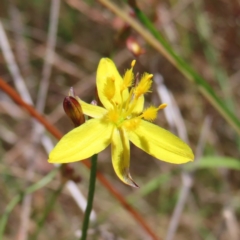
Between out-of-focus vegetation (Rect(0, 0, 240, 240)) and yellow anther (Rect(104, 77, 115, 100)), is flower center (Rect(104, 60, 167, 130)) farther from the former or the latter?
out-of-focus vegetation (Rect(0, 0, 240, 240))

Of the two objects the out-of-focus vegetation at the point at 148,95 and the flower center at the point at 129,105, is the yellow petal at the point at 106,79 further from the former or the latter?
the out-of-focus vegetation at the point at 148,95

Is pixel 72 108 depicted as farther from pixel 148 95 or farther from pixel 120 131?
pixel 148 95

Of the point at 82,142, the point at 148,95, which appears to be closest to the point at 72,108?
the point at 82,142

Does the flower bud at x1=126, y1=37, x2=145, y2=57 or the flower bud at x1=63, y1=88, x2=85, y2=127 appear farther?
the flower bud at x1=126, y1=37, x2=145, y2=57

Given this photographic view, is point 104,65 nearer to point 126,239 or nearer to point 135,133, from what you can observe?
point 135,133

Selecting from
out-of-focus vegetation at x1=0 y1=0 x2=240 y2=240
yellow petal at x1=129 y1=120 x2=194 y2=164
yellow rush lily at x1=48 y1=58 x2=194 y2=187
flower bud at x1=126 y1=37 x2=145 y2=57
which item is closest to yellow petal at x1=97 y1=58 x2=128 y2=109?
yellow rush lily at x1=48 y1=58 x2=194 y2=187

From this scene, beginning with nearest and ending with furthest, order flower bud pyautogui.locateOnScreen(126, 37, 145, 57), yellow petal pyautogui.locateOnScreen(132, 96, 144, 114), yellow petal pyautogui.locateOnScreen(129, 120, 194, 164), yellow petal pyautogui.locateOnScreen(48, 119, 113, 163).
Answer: yellow petal pyautogui.locateOnScreen(48, 119, 113, 163) < yellow petal pyautogui.locateOnScreen(129, 120, 194, 164) < yellow petal pyautogui.locateOnScreen(132, 96, 144, 114) < flower bud pyautogui.locateOnScreen(126, 37, 145, 57)

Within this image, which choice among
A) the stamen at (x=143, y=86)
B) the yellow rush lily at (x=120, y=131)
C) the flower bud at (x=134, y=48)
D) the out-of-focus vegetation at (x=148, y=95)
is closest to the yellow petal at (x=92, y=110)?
the yellow rush lily at (x=120, y=131)
